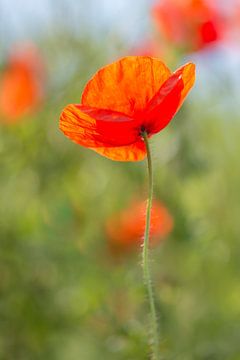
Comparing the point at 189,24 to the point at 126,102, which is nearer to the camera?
the point at 126,102

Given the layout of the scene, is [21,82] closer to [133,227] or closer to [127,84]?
[133,227]

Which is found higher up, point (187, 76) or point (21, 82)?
point (21, 82)

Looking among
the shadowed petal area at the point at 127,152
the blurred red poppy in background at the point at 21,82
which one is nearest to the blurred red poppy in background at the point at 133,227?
the blurred red poppy in background at the point at 21,82

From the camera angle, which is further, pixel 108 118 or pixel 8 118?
pixel 8 118

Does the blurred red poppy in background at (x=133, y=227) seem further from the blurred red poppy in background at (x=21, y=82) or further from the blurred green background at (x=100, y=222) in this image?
the blurred red poppy in background at (x=21, y=82)

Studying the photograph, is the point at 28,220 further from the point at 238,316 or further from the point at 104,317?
the point at 238,316

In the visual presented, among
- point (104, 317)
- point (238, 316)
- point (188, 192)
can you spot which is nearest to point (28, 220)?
point (104, 317)

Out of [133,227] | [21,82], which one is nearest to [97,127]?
[133,227]

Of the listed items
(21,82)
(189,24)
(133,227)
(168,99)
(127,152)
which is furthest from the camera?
(21,82)
